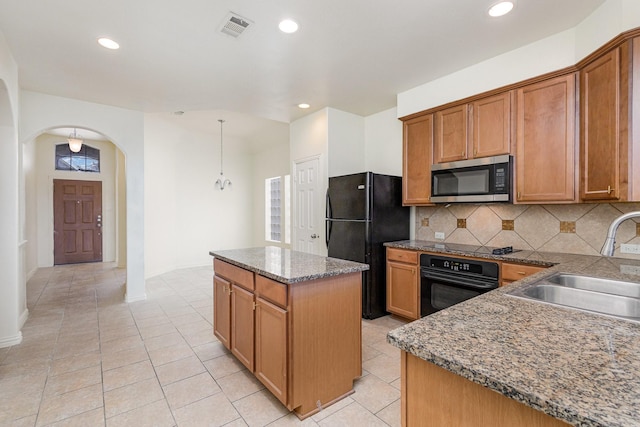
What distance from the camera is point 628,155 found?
197cm

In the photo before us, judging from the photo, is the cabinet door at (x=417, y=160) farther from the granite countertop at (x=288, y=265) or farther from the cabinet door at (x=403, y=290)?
the granite countertop at (x=288, y=265)

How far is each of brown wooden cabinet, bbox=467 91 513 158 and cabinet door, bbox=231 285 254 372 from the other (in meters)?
2.47

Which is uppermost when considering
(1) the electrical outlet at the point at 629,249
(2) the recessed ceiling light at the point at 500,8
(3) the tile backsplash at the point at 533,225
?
(2) the recessed ceiling light at the point at 500,8

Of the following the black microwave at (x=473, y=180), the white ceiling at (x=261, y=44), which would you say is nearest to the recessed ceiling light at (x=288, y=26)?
the white ceiling at (x=261, y=44)

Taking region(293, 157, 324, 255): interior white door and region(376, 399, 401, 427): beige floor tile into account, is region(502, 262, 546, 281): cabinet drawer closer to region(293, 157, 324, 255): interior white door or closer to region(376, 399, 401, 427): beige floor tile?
region(376, 399, 401, 427): beige floor tile

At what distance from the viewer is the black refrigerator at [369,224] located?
11.1 ft

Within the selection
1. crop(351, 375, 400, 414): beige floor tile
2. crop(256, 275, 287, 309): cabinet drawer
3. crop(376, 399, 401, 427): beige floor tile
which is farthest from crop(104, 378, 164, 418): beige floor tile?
crop(376, 399, 401, 427): beige floor tile

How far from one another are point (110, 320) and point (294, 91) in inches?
136

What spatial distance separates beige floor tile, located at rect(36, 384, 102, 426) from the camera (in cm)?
189

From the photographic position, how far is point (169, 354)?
2717mm

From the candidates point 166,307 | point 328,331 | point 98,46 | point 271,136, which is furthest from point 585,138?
point 271,136

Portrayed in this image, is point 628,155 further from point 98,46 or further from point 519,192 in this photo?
point 98,46

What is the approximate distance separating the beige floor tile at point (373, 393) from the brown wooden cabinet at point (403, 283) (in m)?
1.11

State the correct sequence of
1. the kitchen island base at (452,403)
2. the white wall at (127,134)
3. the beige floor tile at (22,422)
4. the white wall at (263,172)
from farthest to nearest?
the white wall at (263,172) < the white wall at (127,134) < the beige floor tile at (22,422) < the kitchen island base at (452,403)
